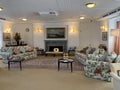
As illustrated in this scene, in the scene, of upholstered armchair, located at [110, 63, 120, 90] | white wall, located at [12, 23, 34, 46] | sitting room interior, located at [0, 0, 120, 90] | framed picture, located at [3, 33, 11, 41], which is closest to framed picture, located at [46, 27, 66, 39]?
sitting room interior, located at [0, 0, 120, 90]

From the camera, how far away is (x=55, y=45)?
11.3 m

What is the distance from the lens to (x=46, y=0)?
4.70 m

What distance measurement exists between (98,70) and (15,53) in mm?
4927

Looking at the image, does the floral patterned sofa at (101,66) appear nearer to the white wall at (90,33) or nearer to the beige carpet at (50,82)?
the beige carpet at (50,82)

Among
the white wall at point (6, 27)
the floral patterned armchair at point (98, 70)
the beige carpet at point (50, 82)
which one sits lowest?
the beige carpet at point (50, 82)

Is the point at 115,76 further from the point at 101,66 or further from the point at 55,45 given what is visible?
the point at 55,45

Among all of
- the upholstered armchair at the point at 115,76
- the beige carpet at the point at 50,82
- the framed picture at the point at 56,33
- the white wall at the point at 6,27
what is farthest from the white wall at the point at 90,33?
the upholstered armchair at the point at 115,76

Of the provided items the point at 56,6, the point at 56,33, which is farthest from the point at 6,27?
the point at 56,6

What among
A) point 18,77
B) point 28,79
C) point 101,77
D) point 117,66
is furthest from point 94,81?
point 18,77

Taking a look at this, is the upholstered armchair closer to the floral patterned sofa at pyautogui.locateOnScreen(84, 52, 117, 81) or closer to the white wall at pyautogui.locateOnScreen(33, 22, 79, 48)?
the floral patterned sofa at pyautogui.locateOnScreen(84, 52, 117, 81)

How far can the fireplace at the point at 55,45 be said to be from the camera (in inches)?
438

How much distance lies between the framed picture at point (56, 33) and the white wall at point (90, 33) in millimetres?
1249

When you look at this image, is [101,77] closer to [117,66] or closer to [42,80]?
[117,66]

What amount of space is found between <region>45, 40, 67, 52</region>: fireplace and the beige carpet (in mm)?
5442
